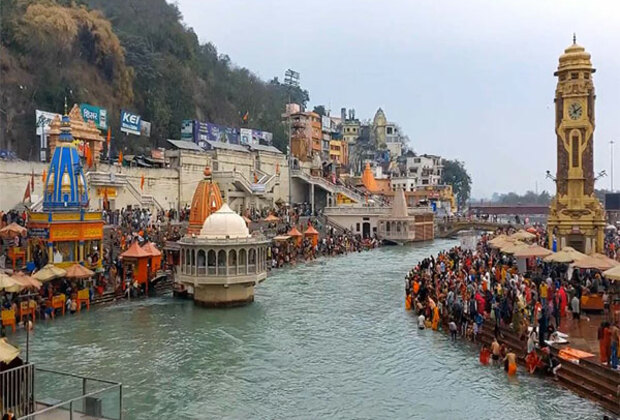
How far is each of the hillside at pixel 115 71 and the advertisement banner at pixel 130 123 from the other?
152cm

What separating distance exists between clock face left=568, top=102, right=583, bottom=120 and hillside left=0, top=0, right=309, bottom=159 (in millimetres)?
34469

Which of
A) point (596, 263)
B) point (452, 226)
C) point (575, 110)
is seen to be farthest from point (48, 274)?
point (452, 226)

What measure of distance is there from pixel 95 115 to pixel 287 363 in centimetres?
3531

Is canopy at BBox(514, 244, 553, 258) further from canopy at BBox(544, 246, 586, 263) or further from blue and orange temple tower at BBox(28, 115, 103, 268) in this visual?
blue and orange temple tower at BBox(28, 115, 103, 268)

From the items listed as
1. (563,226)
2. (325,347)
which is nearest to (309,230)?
(563,226)

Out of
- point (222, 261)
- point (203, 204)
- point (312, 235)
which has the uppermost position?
point (203, 204)

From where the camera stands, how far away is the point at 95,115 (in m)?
46.7

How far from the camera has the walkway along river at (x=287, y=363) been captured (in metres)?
13.6

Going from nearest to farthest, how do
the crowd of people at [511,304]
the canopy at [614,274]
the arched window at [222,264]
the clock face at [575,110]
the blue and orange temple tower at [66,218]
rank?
the crowd of people at [511,304], the canopy at [614,274], the arched window at [222,264], the blue and orange temple tower at [66,218], the clock face at [575,110]

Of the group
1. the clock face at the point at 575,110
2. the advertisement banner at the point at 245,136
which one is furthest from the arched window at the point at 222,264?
the advertisement banner at the point at 245,136

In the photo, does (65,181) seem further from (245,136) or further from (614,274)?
(245,136)

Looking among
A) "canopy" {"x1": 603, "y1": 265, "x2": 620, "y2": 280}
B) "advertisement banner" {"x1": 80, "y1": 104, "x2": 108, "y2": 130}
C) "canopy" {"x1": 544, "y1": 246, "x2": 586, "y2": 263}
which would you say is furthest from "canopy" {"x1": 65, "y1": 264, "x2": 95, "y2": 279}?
"advertisement banner" {"x1": 80, "y1": 104, "x2": 108, "y2": 130}

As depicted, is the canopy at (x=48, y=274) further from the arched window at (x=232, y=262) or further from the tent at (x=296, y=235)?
the tent at (x=296, y=235)

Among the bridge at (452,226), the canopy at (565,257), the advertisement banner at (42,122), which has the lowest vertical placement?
the canopy at (565,257)
